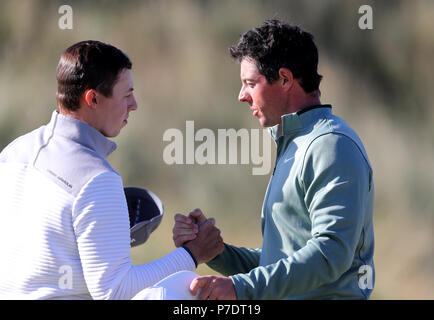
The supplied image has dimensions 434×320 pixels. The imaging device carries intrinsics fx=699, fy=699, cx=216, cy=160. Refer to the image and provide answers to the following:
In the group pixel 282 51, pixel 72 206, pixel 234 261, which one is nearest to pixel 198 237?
pixel 234 261

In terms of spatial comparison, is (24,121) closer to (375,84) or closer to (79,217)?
(375,84)

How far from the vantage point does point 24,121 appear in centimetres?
510

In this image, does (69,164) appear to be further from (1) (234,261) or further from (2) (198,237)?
(1) (234,261)

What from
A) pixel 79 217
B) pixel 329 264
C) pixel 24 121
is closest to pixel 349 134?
pixel 329 264

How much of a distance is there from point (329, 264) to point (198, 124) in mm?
3476

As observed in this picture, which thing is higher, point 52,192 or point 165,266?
point 52,192

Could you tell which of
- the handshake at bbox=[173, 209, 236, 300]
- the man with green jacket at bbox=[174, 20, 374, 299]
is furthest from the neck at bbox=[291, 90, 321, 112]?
the handshake at bbox=[173, 209, 236, 300]

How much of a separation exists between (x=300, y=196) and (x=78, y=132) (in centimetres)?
59

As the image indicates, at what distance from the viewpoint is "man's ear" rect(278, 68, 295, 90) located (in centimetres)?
200

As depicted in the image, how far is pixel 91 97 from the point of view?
1.82m

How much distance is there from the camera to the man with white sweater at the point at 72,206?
1660 millimetres

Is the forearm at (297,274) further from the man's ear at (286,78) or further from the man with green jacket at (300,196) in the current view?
the man's ear at (286,78)

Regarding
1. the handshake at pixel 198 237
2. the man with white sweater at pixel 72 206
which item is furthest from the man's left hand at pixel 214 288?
the handshake at pixel 198 237

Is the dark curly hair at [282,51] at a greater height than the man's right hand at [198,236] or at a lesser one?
greater
